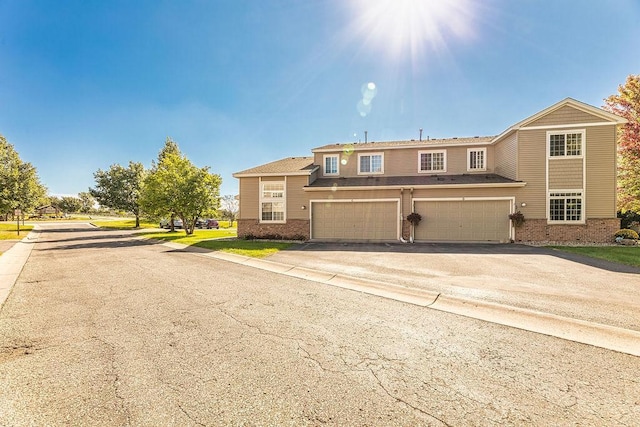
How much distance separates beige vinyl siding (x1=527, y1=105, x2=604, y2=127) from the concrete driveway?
8018 mm

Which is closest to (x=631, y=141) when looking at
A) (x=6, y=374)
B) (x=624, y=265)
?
(x=624, y=265)

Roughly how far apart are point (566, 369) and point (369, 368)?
7.46 feet

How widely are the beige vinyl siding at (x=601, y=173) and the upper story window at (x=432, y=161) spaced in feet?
24.5

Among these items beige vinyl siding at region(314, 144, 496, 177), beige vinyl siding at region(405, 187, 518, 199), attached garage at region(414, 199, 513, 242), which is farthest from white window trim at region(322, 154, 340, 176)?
attached garage at region(414, 199, 513, 242)

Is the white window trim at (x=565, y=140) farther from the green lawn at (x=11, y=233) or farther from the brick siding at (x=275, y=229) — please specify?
the green lawn at (x=11, y=233)

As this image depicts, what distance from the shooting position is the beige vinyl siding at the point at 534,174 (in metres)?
15.8

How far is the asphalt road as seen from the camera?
246 centimetres

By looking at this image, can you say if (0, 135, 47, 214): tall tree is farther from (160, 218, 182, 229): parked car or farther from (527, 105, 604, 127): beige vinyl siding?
(527, 105, 604, 127): beige vinyl siding

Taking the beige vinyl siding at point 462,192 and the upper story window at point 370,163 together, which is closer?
the beige vinyl siding at point 462,192

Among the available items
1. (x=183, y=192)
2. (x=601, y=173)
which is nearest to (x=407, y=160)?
(x=601, y=173)

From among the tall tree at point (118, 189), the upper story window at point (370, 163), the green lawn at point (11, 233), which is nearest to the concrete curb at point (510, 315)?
the upper story window at point (370, 163)

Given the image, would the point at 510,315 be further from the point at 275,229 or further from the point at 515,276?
A: the point at 275,229

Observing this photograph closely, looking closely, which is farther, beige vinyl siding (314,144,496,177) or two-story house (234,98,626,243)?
beige vinyl siding (314,144,496,177)

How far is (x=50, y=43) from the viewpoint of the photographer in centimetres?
1355
